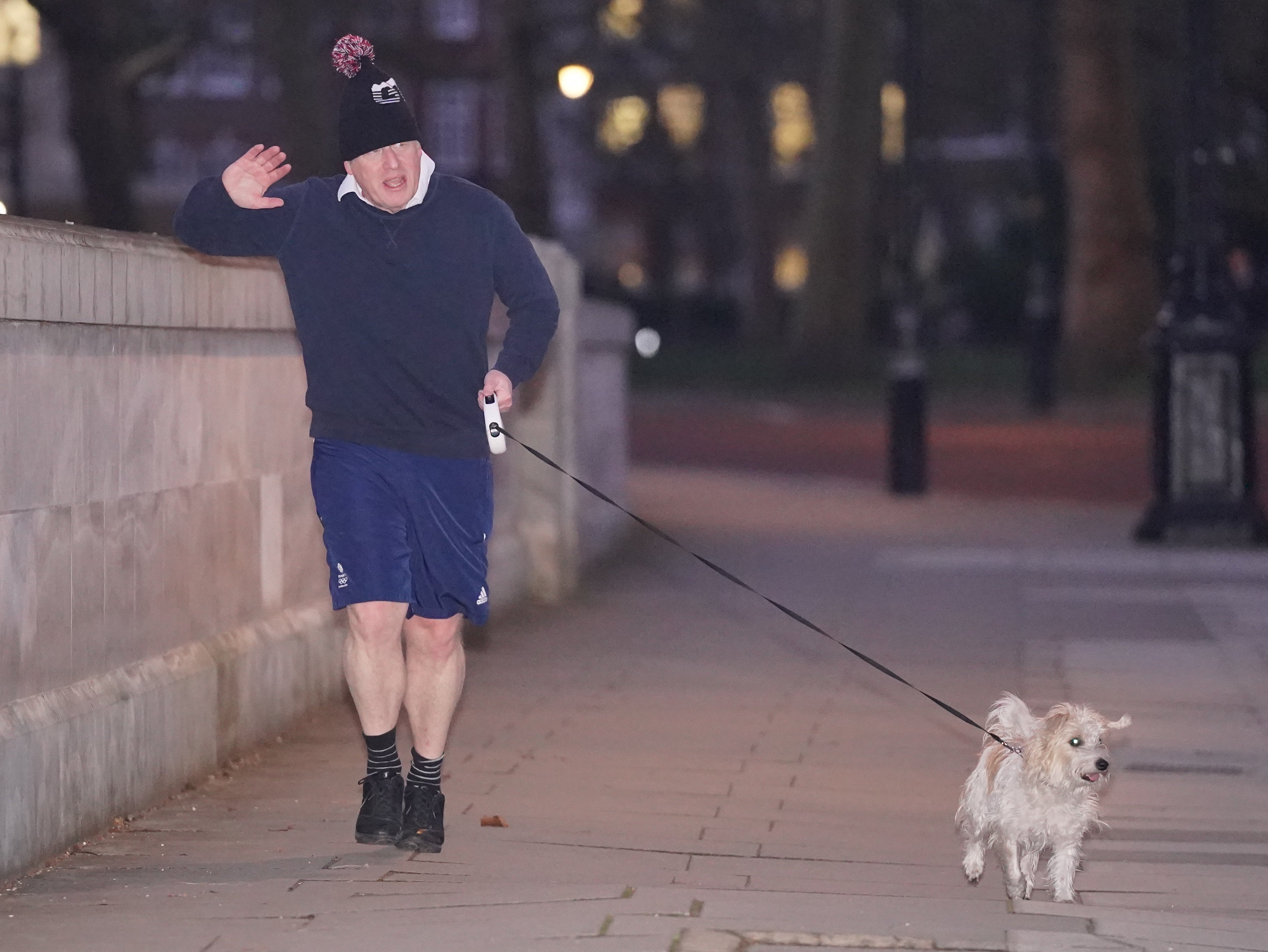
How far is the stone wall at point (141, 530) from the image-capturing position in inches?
237

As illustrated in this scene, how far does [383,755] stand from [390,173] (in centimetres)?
160

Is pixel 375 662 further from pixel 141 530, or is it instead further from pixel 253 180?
pixel 253 180

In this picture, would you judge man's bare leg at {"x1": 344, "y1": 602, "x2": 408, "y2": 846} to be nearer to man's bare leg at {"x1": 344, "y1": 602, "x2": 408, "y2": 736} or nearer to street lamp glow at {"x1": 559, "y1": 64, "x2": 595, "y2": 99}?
man's bare leg at {"x1": 344, "y1": 602, "x2": 408, "y2": 736}

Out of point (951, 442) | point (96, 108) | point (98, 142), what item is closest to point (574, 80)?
point (951, 442)

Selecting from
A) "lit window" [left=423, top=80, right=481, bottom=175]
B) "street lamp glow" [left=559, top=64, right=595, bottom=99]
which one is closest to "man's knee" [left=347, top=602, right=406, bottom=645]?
"street lamp glow" [left=559, top=64, right=595, bottom=99]

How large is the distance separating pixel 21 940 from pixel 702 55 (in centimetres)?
5349

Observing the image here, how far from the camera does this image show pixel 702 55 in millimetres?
57344

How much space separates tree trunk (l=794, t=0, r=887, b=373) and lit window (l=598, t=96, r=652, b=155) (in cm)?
2683

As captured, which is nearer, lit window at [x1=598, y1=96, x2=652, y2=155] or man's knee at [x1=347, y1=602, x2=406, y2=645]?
man's knee at [x1=347, y1=602, x2=406, y2=645]

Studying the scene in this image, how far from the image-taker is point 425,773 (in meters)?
6.32

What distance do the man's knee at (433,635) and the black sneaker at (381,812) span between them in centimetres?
36

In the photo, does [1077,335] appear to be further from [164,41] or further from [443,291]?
[443,291]

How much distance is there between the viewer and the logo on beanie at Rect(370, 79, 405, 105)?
20.1ft

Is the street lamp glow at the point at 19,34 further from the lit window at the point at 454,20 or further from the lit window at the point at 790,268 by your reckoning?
the lit window at the point at 790,268
